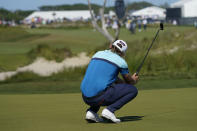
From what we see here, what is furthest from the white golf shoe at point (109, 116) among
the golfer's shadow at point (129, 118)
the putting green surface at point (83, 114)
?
the golfer's shadow at point (129, 118)

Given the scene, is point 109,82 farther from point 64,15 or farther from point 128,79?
point 64,15

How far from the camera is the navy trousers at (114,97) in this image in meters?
8.02

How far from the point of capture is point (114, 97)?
26.6 ft

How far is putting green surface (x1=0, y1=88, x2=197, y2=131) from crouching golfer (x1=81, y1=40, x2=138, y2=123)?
326mm

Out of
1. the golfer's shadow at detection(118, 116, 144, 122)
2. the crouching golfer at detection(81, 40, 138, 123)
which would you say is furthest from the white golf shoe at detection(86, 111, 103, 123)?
the golfer's shadow at detection(118, 116, 144, 122)

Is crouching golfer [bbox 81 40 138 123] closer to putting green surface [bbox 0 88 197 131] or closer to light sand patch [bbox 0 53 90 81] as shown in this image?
putting green surface [bbox 0 88 197 131]

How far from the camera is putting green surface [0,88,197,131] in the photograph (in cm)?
770

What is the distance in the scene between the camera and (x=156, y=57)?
22.6 metres

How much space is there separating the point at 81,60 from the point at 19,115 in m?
14.9

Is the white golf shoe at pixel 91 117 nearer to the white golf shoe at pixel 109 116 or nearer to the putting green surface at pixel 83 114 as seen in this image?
the putting green surface at pixel 83 114

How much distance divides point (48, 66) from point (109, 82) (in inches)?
610

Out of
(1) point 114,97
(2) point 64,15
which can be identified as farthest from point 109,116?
(2) point 64,15

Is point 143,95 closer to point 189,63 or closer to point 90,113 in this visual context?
point 90,113

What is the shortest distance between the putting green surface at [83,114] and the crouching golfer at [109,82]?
0.33 meters
